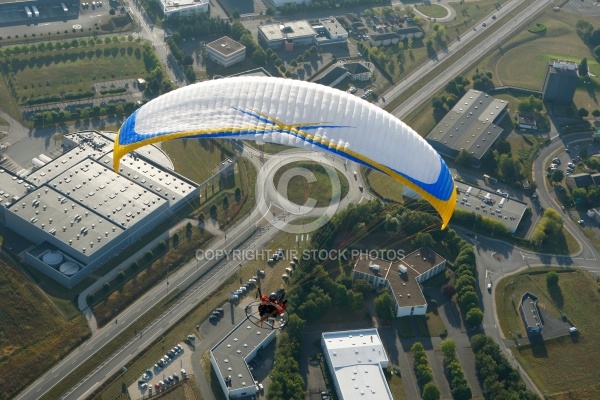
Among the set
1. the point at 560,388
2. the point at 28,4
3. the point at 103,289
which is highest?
the point at 28,4

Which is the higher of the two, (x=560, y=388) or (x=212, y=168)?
(x=212, y=168)

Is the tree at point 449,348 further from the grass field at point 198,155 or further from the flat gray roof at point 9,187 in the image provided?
the flat gray roof at point 9,187

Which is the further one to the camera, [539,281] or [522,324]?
[539,281]

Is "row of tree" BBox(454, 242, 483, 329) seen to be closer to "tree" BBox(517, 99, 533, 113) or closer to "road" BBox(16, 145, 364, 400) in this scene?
"road" BBox(16, 145, 364, 400)

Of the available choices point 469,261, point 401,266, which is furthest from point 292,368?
point 469,261

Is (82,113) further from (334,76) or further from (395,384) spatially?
(395,384)

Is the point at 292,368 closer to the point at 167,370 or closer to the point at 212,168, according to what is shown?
the point at 167,370
